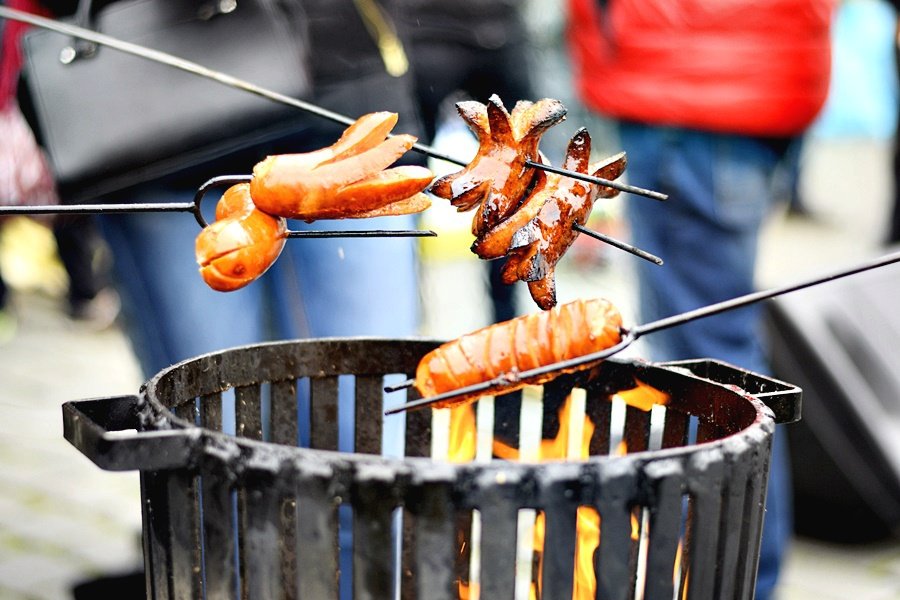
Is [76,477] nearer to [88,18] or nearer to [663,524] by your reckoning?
[88,18]

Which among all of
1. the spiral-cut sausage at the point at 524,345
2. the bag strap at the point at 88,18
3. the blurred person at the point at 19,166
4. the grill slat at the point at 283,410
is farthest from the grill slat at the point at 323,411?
the blurred person at the point at 19,166

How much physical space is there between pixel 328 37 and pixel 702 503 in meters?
1.51

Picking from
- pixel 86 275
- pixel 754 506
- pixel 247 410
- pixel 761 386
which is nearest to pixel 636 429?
pixel 761 386

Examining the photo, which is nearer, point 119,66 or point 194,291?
point 119,66

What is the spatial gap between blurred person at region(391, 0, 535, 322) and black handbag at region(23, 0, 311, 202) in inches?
49.1

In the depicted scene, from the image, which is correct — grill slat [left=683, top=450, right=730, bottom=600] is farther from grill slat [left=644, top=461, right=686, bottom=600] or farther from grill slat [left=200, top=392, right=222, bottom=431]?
grill slat [left=200, top=392, right=222, bottom=431]

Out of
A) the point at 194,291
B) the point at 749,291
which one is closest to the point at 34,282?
the point at 194,291

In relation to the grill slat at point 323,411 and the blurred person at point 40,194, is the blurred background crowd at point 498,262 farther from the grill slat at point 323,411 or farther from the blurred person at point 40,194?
the grill slat at point 323,411

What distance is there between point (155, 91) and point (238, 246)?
1.03 meters

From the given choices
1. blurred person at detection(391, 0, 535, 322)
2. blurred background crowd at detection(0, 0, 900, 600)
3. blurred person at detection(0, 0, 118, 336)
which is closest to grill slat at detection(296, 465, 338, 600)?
blurred background crowd at detection(0, 0, 900, 600)

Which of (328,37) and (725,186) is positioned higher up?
(328,37)

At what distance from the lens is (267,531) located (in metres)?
1.16

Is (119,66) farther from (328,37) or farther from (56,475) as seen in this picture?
(56,475)

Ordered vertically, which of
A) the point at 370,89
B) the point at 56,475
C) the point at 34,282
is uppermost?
the point at 370,89
